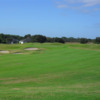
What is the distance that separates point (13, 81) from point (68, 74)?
4311 mm

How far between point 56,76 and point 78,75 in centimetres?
162

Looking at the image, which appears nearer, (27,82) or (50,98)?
(50,98)

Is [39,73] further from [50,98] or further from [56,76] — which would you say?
[50,98]

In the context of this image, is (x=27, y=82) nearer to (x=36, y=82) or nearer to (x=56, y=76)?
(x=36, y=82)

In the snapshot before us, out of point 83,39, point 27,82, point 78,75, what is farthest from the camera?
point 83,39

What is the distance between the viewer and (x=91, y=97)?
7.79 metres

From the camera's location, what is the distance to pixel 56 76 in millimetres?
16359

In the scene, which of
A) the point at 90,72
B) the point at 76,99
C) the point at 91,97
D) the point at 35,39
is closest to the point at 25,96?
the point at 76,99

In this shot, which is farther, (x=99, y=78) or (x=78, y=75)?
(x=78, y=75)

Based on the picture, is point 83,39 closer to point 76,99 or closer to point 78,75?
point 78,75

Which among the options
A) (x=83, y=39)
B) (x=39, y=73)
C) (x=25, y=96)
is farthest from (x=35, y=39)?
(x=25, y=96)

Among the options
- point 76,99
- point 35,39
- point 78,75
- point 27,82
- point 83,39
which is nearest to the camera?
point 76,99

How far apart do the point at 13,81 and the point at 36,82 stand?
1.50m

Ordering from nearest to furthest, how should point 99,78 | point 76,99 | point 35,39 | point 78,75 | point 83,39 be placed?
point 76,99
point 99,78
point 78,75
point 83,39
point 35,39
